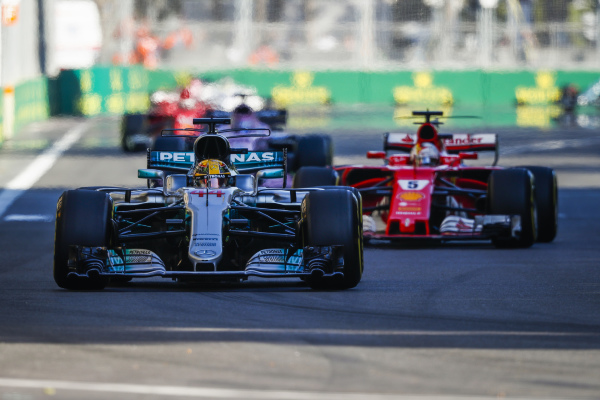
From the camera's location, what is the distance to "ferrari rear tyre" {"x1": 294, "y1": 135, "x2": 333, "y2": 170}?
19547mm

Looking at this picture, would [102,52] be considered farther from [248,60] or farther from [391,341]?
[391,341]

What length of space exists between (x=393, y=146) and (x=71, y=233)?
683 centimetres

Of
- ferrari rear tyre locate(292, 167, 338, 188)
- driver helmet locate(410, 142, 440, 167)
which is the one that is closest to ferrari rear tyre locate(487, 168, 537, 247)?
driver helmet locate(410, 142, 440, 167)

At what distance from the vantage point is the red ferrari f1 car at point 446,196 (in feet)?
44.8

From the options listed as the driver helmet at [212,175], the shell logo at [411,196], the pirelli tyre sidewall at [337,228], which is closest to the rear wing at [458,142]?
the shell logo at [411,196]

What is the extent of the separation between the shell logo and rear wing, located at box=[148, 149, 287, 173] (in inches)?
75.2

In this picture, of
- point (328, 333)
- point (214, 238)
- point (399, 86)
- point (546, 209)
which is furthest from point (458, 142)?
point (399, 86)

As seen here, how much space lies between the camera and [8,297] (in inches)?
386

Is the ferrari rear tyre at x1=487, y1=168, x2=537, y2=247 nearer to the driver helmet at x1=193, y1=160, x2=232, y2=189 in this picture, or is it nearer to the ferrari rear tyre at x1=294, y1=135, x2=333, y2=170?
the driver helmet at x1=193, y1=160, x2=232, y2=189

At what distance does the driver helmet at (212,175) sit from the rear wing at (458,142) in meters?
5.14

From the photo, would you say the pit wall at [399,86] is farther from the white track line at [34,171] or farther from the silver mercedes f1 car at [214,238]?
the silver mercedes f1 car at [214,238]

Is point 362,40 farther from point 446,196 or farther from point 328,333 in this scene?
point 328,333

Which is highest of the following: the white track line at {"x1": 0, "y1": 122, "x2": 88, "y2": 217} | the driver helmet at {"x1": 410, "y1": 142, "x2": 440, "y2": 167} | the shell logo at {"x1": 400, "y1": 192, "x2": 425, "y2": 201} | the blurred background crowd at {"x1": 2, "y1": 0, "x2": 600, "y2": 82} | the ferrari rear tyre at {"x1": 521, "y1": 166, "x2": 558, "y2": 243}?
the blurred background crowd at {"x1": 2, "y1": 0, "x2": 600, "y2": 82}

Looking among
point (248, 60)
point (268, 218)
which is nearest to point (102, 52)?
point (248, 60)
